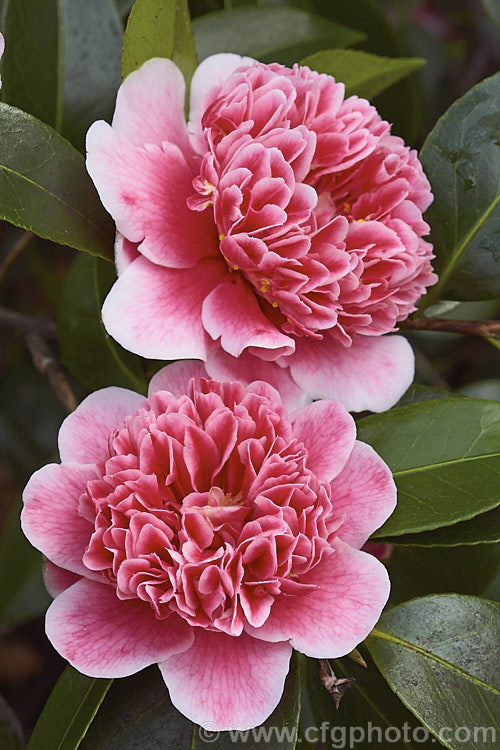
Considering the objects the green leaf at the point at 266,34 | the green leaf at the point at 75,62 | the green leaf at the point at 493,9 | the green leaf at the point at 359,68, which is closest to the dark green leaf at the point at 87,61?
the green leaf at the point at 75,62

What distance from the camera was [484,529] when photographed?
2.77ft

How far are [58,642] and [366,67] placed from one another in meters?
0.86

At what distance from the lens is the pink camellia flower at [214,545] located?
720 mm

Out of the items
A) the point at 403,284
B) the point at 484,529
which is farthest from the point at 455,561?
the point at 403,284

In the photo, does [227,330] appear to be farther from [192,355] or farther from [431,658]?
[431,658]

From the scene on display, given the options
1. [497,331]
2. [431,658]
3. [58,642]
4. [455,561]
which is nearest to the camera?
[58,642]

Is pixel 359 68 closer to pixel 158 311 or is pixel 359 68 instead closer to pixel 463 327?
pixel 463 327

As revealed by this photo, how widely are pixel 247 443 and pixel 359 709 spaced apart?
401 millimetres

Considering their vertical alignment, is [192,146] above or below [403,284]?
above

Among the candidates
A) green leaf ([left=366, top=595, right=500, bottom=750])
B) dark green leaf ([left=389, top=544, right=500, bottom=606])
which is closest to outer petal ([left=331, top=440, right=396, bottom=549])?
green leaf ([left=366, top=595, right=500, bottom=750])

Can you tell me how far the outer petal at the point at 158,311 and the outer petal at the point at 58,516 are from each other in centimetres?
14

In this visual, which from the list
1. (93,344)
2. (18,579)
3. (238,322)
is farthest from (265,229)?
(18,579)

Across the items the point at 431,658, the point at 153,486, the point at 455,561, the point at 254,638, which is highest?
the point at 153,486

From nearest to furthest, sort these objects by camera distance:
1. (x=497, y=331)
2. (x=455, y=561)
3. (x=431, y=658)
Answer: (x=431, y=658) < (x=497, y=331) < (x=455, y=561)
